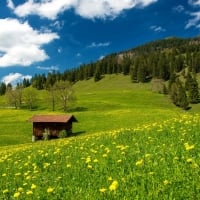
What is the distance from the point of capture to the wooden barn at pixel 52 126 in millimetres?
82594

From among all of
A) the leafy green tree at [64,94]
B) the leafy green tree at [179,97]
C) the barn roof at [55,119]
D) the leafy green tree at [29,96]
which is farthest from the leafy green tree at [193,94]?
the barn roof at [55,119]

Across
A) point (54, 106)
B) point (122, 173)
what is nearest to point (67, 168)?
point (122, 173)

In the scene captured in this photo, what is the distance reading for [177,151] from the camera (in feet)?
34.7

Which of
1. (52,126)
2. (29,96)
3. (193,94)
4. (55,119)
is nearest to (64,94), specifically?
(29,96)

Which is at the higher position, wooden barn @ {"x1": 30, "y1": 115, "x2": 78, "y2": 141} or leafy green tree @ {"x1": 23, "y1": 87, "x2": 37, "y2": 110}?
leafy green tree @ {"x1": 23, "y1": 87, "x2": 37, "y2": 110}

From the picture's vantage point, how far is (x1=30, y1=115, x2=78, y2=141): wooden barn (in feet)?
271

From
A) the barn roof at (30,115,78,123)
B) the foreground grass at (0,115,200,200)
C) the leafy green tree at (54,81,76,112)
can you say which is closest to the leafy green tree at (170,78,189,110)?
the leafy green tree at (54,81,76,112)

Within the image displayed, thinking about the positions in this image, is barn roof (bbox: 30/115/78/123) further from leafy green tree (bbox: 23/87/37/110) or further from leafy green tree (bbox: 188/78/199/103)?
leafy green tree (bbox: 188/78/199/103)

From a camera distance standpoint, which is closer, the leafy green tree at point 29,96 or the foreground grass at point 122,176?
the foreground grass at point 122,176

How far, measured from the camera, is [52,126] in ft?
278

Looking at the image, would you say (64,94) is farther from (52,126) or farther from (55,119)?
(52,126)

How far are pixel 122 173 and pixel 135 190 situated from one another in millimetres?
1622

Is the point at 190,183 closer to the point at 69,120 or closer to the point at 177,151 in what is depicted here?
the point at 177,151

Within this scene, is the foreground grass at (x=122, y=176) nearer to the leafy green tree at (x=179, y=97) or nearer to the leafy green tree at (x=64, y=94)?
the leafy green tree at (x=64, y=94)
